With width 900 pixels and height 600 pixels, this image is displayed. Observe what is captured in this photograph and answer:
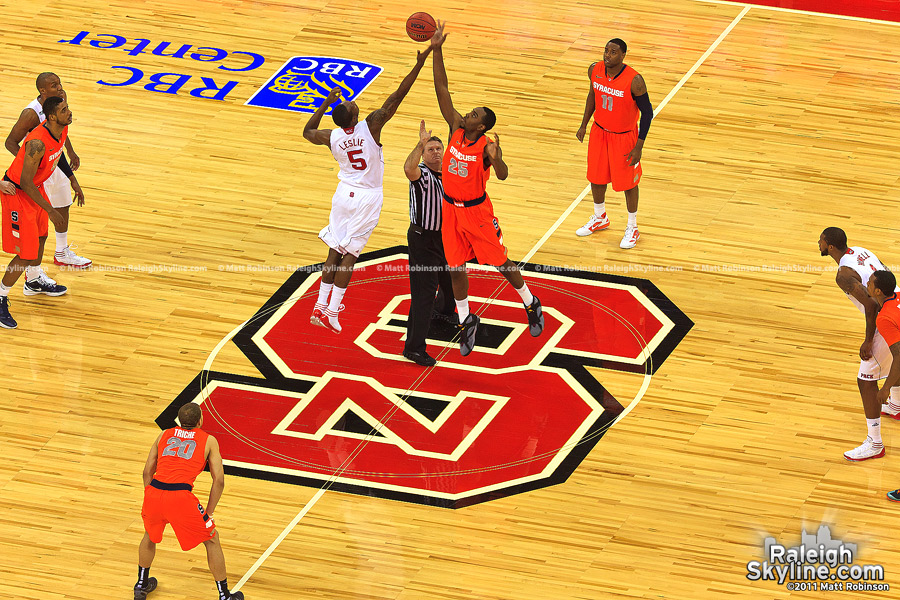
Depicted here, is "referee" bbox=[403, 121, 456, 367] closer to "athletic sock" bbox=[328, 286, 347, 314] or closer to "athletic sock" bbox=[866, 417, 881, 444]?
"athletic sock" bbox=[328, 286, 347, 314]

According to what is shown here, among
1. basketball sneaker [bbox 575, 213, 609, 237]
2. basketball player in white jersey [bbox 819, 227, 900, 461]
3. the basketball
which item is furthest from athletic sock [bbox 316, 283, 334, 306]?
basketball player in white jersey [bbox 819, 227, 900, 461]

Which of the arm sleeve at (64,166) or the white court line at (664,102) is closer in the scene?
the arm sleeve at (64,166)

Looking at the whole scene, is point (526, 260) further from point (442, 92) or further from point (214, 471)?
point (214, 471)

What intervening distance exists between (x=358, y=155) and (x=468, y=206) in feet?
3.20

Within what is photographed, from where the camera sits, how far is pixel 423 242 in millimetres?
10430

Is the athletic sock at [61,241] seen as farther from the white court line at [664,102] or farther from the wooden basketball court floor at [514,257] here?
the white court line at [664,102]

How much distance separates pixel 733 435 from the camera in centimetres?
978

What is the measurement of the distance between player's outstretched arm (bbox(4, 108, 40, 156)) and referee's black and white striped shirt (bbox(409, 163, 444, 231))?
3248 mm

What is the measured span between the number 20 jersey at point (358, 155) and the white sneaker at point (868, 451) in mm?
4165

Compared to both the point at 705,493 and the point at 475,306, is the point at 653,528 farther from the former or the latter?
the point at 475,306

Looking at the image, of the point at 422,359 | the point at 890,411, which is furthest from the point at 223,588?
the point at 890,411

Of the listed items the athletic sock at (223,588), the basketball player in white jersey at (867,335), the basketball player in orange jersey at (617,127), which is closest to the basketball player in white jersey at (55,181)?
the athletic sock at (223,588)

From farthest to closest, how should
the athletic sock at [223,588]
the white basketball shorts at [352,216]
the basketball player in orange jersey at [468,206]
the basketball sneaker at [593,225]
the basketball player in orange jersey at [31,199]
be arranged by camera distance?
the basketball sneaker at [593,225] < the basketball player in orange jersey at [31,199] < the white basketball shorts at [352,216] < the basketball player in orange jersey at [468,206] < the athletic sock at [223,588]

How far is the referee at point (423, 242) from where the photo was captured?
10.2m
